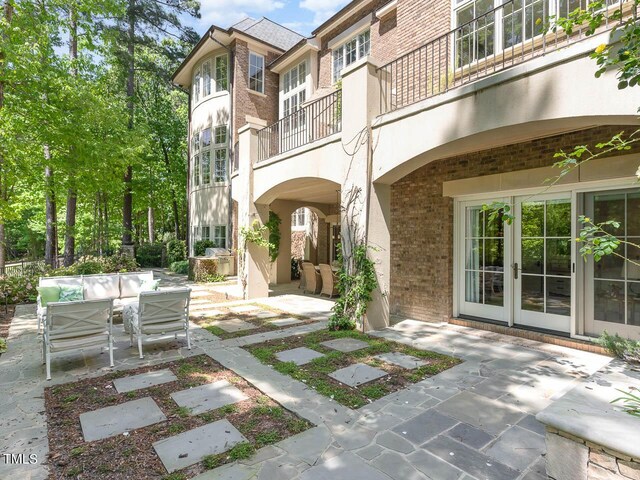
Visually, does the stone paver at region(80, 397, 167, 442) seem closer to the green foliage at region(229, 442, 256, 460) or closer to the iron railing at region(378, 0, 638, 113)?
the green foliage at region(229, 442, 256, 460)


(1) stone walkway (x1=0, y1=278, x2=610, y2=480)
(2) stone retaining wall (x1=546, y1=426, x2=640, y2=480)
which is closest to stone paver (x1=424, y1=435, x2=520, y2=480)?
(1) stone walkway (x1=0, y1=278, x2=610, y2=480)

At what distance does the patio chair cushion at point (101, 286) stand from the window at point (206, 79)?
1222 centimetres

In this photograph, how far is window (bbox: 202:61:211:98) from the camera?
16.8 metres

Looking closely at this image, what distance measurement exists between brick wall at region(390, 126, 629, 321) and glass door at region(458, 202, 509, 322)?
0.26m

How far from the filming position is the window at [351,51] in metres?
11.0

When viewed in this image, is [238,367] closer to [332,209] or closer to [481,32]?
[481,32]

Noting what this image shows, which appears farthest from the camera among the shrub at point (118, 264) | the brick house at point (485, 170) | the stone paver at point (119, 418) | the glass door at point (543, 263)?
the shrub at point (118, 264)

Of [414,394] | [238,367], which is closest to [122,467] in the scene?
[238,367]

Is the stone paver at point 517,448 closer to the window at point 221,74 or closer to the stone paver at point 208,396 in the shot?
the stone paver at point 208,396

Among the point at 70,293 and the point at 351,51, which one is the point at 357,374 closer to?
the point at 70,293

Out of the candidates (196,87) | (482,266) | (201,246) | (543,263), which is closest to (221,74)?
(196,87)

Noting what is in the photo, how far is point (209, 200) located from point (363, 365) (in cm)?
1398

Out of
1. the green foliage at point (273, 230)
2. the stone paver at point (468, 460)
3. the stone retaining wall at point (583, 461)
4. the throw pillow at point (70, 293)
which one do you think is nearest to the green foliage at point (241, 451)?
the stone paver at point (468, 460)

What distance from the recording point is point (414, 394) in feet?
12.4
